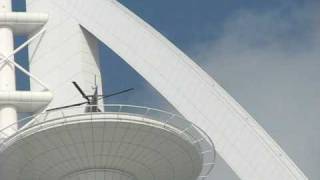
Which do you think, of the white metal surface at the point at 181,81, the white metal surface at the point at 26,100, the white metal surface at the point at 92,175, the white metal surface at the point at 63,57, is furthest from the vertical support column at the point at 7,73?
the white metal surface at the point at 92,175

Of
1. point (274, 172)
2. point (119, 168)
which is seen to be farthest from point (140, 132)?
point (274, 172)

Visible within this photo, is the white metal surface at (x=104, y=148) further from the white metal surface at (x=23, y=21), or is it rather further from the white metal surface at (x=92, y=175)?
the white metal surface at (x=23, y=21)

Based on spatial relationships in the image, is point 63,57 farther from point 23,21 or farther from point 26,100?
point 26,100

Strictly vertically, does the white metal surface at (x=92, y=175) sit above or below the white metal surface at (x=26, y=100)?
below

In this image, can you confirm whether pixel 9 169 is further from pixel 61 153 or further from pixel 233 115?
pixel 233 115

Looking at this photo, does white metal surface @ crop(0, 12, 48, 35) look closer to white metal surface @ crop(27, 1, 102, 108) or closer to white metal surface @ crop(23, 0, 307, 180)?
white metal surface @ crop(27, 1, 102, 108)

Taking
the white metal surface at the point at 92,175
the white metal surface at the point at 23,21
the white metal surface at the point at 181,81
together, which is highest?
the white metal surface at the point at 23,21

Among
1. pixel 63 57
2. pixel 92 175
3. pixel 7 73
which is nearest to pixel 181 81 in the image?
pixel 63 57
